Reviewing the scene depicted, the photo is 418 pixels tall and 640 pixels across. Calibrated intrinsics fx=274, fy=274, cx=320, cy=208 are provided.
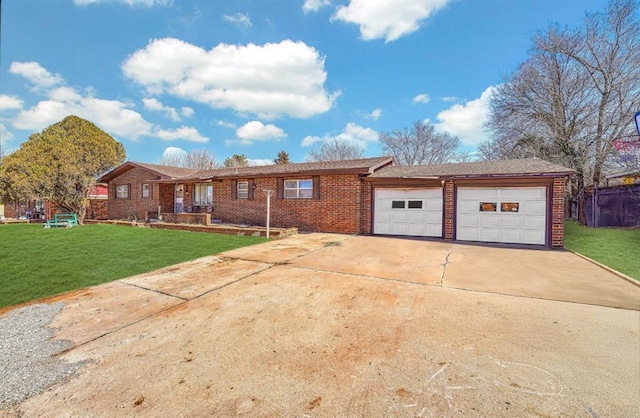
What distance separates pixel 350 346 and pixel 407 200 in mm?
9117

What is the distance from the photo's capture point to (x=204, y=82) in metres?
15.2

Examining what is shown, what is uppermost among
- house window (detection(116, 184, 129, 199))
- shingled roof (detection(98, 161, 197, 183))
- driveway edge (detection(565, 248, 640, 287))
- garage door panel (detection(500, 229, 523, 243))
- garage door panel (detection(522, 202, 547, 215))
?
shingled roof (detection(98, 161, 197, 183))

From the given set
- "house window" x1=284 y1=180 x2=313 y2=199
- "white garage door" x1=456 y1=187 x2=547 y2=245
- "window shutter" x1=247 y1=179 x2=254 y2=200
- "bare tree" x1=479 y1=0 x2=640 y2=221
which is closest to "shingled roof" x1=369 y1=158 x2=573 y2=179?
"white garage door" x1=456 y1=187 x2=547 y2=245

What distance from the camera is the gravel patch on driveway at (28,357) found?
2.25 m

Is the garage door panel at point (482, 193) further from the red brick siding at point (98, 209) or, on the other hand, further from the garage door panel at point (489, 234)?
the red brick siding at point (98, 209)

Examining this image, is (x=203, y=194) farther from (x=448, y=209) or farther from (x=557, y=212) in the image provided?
(x=557, y=212)

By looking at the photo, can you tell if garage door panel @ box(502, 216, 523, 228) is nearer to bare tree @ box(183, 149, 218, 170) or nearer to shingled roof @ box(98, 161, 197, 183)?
shingled roof @ box(98, 161, 197, 183)

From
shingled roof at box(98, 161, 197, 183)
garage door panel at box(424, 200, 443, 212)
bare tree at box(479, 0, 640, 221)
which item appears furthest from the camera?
shingled roof at box(98, 161, 197, 183)

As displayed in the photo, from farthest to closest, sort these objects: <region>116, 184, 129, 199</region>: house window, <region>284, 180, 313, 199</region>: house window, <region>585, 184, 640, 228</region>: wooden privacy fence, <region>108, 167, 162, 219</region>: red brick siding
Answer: <region>116, 184, 129, 199</region>: house window
<region>108, 167, 162, 219</region>: red brick siding
<region>284, 180, 313, 199</region>: house window
<region>585, 184, 640, 228</region>: wooden privacy fence

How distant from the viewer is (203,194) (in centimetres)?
1688

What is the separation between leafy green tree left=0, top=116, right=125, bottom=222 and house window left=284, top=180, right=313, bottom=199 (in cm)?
1181

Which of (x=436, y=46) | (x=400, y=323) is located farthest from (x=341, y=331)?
(x=436, y=46)

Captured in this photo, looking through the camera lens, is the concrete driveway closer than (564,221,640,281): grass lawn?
Yes

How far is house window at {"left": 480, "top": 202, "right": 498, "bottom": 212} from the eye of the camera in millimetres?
9870
